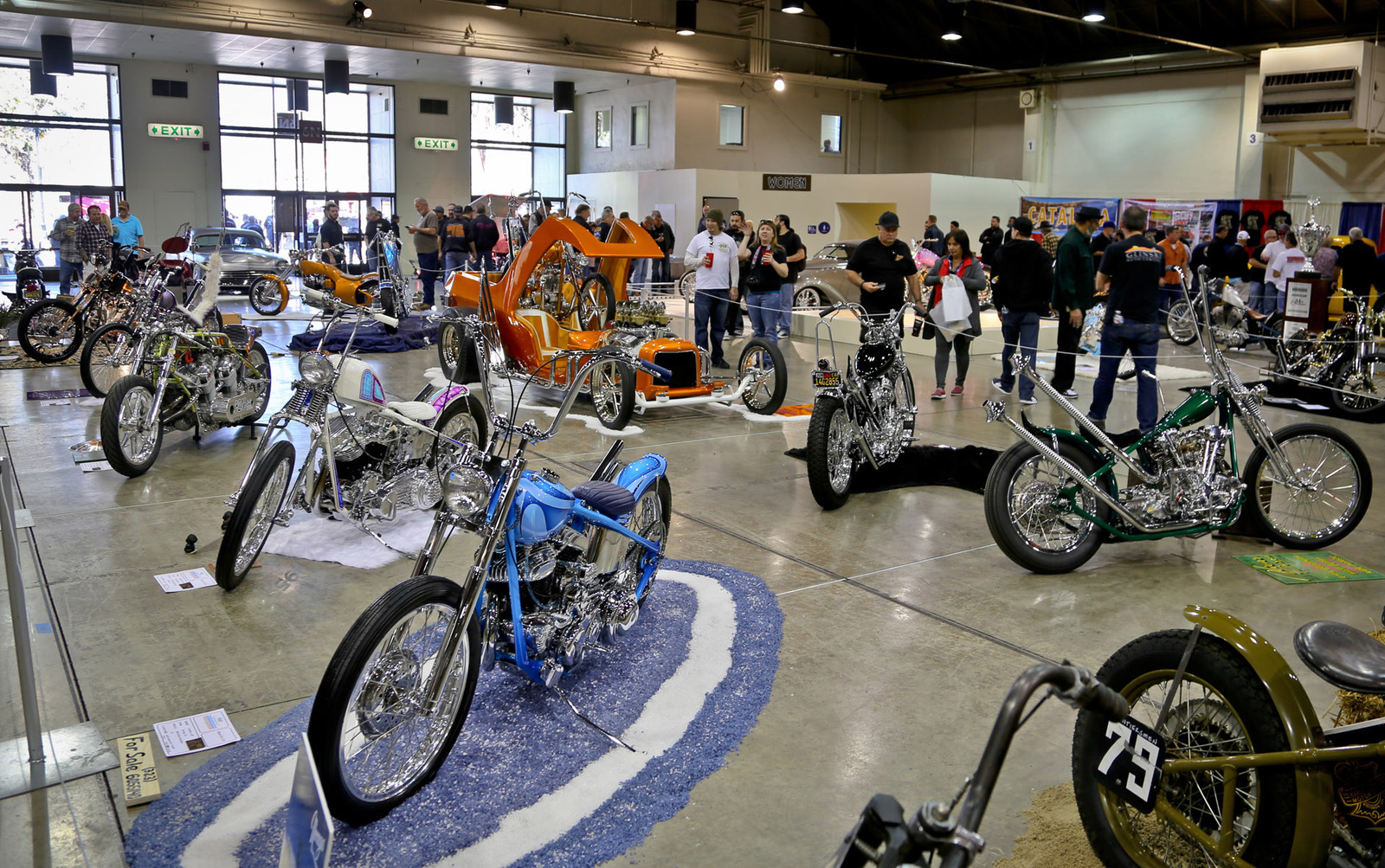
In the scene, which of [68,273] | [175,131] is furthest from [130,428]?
[175,131]

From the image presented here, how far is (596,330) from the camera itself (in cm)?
998

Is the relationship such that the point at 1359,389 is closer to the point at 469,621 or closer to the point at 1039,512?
the point at 1039,512

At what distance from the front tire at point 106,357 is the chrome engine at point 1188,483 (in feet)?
23.6

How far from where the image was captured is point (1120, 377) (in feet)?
32.6

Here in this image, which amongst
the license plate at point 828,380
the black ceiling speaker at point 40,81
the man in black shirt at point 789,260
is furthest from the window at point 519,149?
the license plate at point 828,380

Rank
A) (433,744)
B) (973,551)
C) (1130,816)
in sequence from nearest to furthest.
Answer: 1. (1130,816)
2. (433,744)
3. (973,551)

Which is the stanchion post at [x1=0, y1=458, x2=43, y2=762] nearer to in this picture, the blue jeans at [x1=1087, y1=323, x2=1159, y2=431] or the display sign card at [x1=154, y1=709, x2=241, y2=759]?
the display sign card at [x1=154, y1=709, x2=241, y2=759]

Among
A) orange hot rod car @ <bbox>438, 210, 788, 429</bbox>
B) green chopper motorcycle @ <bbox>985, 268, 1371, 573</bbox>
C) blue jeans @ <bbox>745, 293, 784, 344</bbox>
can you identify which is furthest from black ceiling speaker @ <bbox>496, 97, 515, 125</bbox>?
green chopper motorcycle @ <bbox>985, 268, 1371, 573</bbox>

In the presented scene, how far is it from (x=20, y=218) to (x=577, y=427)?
20.9m

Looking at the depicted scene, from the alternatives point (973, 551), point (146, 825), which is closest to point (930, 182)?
point (973, 551)

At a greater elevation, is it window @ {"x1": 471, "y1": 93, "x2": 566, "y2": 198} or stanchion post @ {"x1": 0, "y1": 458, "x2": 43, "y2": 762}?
window @ {"x1": 471, "y1": 93, "x2": 566, "y2": 198}

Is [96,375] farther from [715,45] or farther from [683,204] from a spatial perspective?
[715,45]

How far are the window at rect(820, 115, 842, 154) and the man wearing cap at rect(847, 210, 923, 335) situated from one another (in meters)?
19.3

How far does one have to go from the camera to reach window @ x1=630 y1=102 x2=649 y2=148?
24922 millimetres
